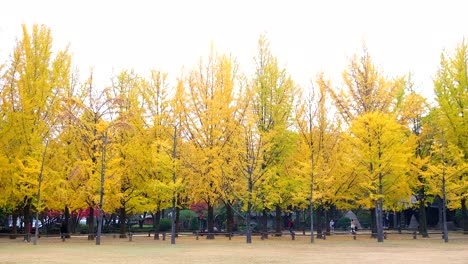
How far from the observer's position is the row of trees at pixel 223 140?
1049 inches

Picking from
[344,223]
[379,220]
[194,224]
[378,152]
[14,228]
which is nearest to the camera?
[378,152]

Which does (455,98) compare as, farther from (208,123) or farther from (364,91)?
(208,123)

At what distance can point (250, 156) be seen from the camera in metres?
26.2

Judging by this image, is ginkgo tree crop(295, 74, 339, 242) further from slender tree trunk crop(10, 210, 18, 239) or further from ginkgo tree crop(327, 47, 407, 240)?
slender tree trunk crop(10, 210, 18, 239)

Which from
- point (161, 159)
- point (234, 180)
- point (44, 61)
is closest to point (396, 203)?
point (234, 180)

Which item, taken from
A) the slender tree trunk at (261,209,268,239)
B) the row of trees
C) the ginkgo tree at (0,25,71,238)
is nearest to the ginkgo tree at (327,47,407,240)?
the row of trees

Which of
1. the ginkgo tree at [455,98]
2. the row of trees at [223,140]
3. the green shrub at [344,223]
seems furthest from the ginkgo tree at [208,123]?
the green shrub at [344,223]

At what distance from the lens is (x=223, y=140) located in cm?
2942

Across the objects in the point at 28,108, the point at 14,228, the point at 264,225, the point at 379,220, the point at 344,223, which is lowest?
the point at 344,223

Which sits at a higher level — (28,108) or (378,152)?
(28,108)

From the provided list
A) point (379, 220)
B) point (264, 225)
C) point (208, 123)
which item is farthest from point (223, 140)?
point (379, 220)

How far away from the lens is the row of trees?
26641 mm

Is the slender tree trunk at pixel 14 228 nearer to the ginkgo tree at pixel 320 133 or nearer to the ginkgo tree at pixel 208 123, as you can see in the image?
the ginkgo tree at pixel 208 123

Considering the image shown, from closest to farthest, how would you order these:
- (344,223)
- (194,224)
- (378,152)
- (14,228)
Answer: (378,152), (14,228), (194,224), (344,223)
